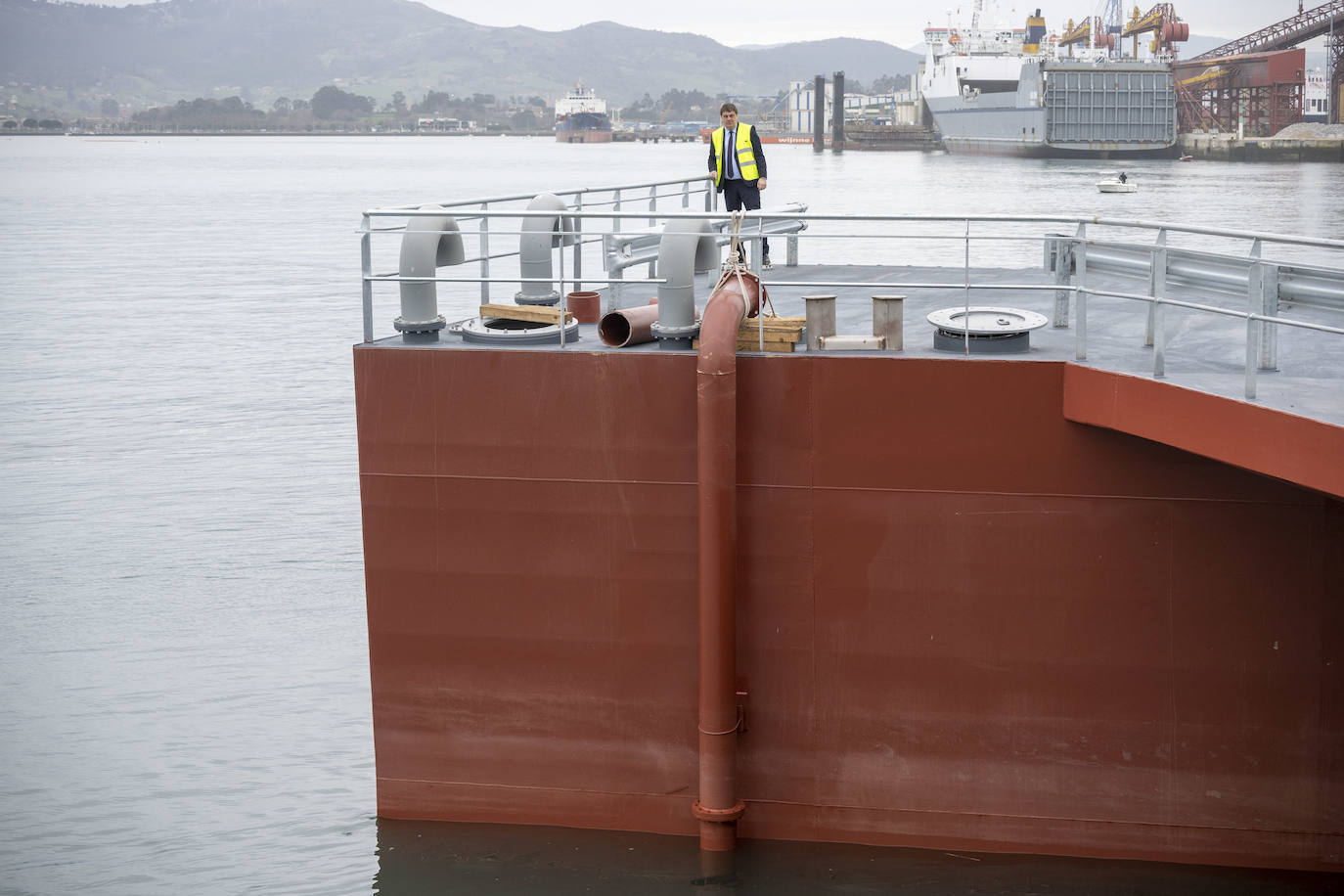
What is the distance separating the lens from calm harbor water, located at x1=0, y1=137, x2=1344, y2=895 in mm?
10328

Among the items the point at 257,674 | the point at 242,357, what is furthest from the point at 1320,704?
the point at 242,357

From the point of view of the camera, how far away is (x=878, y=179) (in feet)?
359

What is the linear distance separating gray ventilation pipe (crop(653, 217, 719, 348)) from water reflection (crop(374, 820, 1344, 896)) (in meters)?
3.63

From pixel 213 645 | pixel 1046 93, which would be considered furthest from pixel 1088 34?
pixel 213 645

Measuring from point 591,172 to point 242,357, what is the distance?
10809 centimetres

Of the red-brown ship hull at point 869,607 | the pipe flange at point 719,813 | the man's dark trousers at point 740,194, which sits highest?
the man's dark trousers at point 740,194

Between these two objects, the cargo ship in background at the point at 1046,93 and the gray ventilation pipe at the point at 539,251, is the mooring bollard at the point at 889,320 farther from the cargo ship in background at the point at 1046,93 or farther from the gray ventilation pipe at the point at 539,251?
the cargo ship in background at the point at 1046,93

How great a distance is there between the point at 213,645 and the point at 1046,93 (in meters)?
117

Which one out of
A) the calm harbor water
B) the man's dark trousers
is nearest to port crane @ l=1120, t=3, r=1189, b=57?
the calm harbor water

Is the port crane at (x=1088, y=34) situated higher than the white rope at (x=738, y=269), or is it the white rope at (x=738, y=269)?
the port crane at (x=1088, y=34)

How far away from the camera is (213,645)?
1753 centimetres

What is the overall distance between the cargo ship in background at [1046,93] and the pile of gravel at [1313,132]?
1021 centimetres

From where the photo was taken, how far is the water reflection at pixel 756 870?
31.7 feet

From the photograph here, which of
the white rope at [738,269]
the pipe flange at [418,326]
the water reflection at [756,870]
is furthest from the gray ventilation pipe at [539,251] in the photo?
the water reflection at [756,870]
